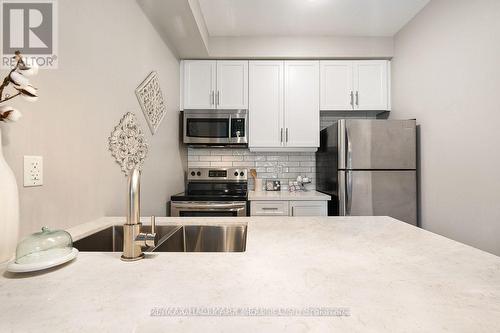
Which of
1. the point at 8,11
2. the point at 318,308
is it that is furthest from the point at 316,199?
the point at 8,11

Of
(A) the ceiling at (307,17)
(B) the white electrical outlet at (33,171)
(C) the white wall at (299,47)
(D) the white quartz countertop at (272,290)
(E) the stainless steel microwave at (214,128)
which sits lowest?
(D) the white quartz countertop at (272,290)

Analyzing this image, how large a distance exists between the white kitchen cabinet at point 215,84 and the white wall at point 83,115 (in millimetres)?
935

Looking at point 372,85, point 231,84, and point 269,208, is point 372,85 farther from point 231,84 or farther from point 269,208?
point 269,208

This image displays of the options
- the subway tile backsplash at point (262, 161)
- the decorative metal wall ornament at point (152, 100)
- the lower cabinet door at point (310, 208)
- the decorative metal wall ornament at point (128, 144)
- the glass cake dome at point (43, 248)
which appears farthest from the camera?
the subway tile backsplash at point (262, 161)

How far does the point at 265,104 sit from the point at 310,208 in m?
1.30

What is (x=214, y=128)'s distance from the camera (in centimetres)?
285

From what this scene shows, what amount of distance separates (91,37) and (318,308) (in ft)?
5.29

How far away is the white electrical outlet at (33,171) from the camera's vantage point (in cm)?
93

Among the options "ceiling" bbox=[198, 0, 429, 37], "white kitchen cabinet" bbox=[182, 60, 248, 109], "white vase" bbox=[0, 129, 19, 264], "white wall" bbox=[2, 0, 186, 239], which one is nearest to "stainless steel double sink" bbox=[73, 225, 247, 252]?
"white wall" bbox=[2, 0, 186, 239]

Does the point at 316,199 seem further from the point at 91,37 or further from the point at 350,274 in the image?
the point at 91,37

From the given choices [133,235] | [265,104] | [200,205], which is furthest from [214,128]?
[133,235]

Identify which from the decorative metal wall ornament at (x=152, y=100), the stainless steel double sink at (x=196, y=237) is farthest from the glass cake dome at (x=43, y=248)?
the decorative metal wall ornament at (x=152, y=100)

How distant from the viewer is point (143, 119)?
6.39 feet

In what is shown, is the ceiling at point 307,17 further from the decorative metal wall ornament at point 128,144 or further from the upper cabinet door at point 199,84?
the decorative metal wall ornament at point 128,144
